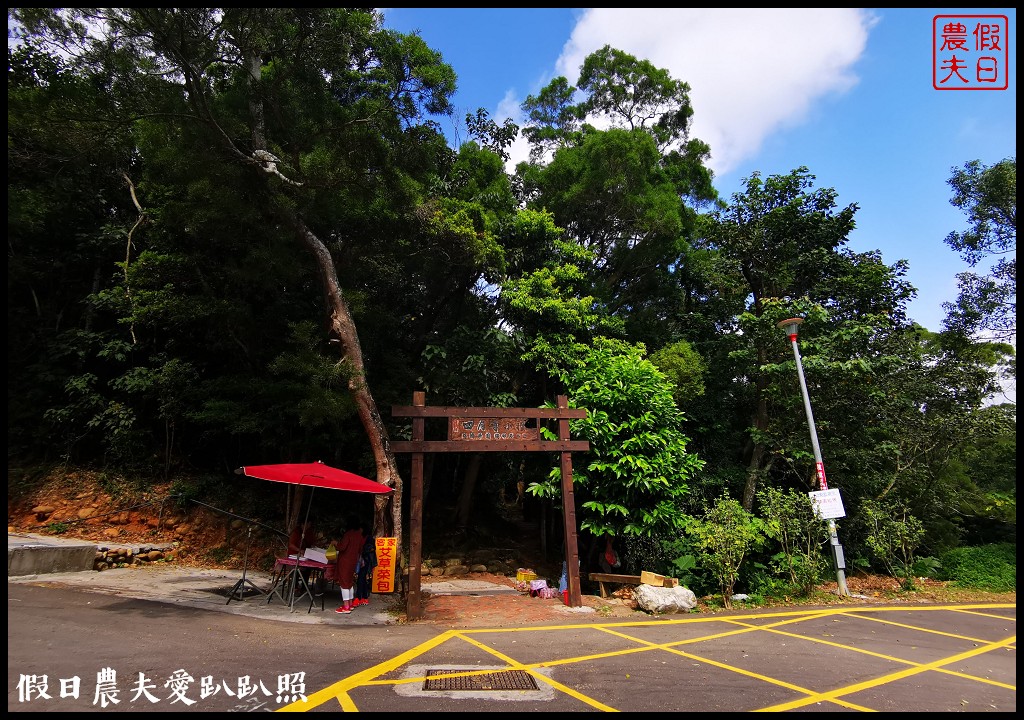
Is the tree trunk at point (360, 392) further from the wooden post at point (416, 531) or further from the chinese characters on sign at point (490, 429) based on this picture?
the chinese characters on sign at point (490, 429)

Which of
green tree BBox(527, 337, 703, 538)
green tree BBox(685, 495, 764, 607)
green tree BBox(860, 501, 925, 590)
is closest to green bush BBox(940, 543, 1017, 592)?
green tree BBox(860, 501, 925, 590)

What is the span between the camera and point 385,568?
7918 mm

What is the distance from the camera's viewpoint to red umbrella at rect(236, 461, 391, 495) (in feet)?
21.2

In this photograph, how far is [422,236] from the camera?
11500mm

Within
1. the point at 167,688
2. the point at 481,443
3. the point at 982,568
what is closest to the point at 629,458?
the point at 481,443

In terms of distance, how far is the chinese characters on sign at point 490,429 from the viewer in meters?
7.66

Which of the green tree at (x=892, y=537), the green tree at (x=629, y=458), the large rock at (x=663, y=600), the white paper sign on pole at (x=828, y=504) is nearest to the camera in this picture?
the large rock at (x=663, y=600)

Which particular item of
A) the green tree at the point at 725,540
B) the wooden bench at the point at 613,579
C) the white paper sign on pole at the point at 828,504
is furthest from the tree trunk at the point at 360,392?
the white paper sign on pole at the point at 828,504

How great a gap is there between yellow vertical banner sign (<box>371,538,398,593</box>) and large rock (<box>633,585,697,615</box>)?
3.89 m

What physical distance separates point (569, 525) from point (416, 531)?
2.45 metres

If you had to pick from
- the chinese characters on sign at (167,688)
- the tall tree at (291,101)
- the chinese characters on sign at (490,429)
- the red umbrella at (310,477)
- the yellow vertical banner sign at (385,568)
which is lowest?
the yellow vertical banner sign at (385,568)

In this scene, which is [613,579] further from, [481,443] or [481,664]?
[481,664]

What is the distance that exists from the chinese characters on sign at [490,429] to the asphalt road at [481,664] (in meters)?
2.62

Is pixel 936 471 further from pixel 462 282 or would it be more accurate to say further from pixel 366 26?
pixel 366 26
